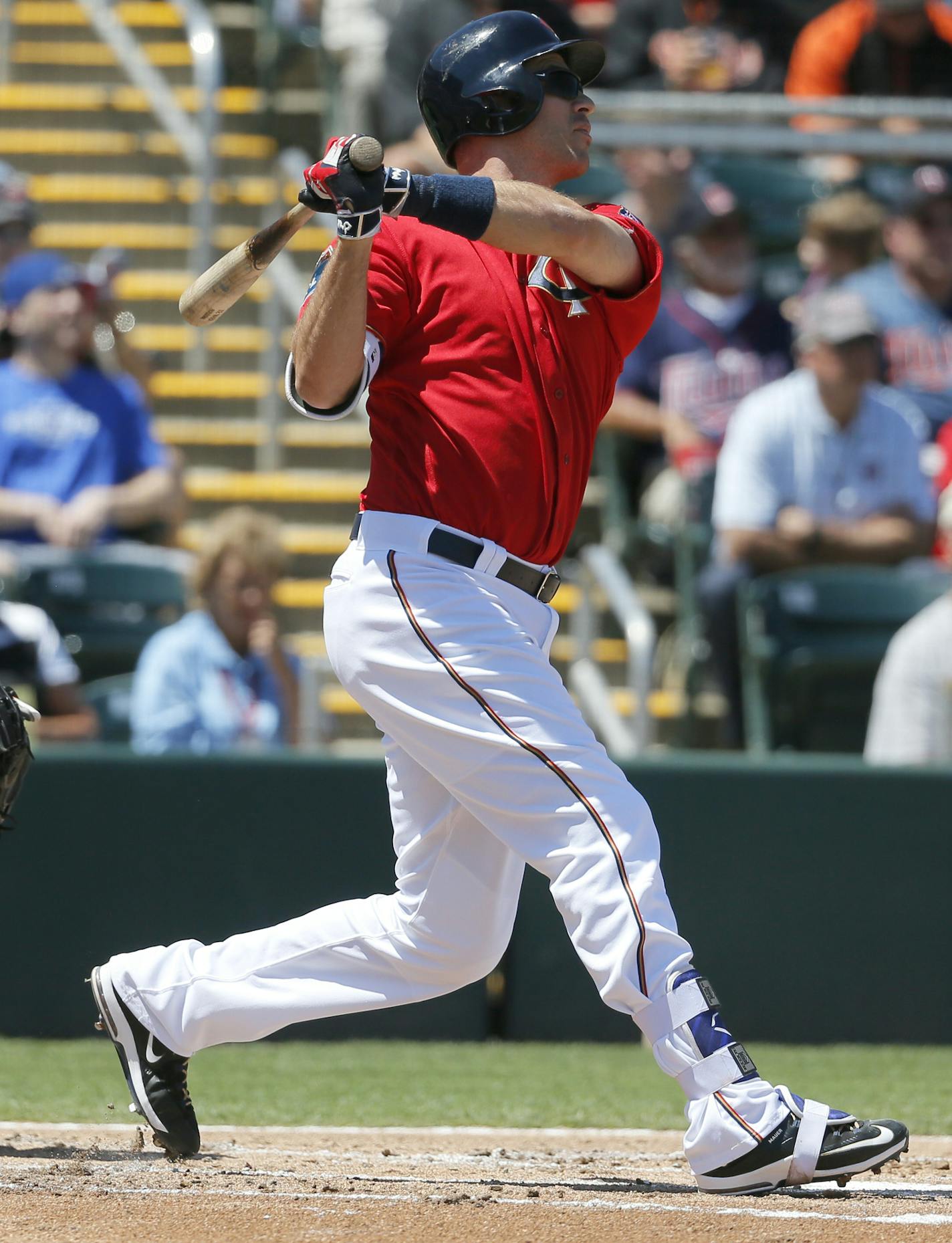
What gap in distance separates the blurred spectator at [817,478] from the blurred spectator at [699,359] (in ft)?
1.40

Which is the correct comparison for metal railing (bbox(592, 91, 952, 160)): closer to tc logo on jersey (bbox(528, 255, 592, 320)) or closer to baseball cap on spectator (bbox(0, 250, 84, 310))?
baseball cap on spectator (bbox(0, 250, 84, 310))

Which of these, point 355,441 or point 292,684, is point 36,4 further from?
point 292,684

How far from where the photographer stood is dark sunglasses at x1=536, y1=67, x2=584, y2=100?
11.7ft

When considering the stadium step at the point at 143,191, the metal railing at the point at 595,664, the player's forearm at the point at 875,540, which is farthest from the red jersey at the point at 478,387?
the stadium step at the point at 143,191

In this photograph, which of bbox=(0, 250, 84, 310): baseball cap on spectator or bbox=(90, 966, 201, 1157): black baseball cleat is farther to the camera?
bbox=(0, 250, 84, 310): baseball cap on spectator

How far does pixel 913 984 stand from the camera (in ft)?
19.3

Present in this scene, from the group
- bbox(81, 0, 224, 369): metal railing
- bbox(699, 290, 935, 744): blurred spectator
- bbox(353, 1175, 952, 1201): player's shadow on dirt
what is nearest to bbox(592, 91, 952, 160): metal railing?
bbox(699, 290, 935, 744): blurred spectator

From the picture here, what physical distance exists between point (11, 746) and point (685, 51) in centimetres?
673

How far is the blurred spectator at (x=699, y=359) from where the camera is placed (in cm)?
764

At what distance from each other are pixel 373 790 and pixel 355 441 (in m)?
3.17

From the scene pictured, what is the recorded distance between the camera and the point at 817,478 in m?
7.19

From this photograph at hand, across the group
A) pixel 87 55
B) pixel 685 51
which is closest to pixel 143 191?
pixel 87 55

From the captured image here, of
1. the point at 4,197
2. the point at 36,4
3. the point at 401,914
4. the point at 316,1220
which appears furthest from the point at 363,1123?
the point at 36,4

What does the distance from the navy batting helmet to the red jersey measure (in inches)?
9.0
